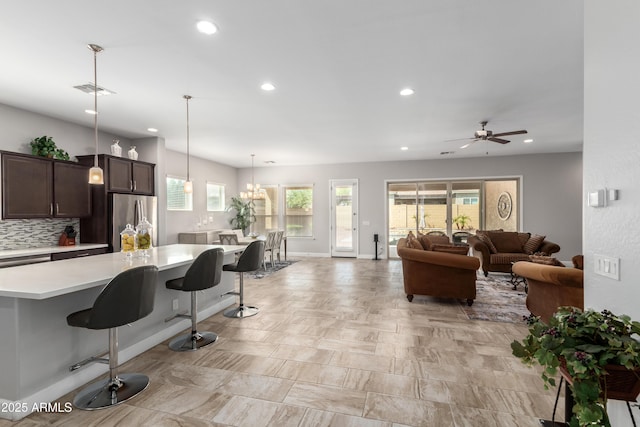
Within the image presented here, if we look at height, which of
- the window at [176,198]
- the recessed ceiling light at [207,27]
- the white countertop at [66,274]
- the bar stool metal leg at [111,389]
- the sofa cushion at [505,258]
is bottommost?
the bar stool metal leg at [111,389]

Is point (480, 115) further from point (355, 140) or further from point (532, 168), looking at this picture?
point (532, 168)

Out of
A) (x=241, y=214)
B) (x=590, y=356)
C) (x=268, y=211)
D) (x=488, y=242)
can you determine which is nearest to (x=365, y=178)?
(x=268, y=211)

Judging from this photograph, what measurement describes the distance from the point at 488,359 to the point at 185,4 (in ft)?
12.6

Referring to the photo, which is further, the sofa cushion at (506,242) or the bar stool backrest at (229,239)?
the sofa cushion at (506,242)

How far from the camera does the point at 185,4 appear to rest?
2248mm

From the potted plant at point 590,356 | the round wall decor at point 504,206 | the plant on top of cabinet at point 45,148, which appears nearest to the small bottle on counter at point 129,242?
the plant on top of cabinet at point 45,148

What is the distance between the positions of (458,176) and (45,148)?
864 cm

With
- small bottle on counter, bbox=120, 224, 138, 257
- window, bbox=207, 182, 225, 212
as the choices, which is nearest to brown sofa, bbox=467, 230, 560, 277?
small bottle on counter, bbox=120, 224, 138, 257

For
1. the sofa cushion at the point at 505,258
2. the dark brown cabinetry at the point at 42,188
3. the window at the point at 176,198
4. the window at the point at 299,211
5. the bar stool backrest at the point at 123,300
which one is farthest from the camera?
the window at the point at 299,211

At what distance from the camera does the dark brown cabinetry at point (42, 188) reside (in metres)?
3.90

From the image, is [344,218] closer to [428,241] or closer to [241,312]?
[428,241]

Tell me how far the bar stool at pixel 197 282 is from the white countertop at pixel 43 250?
7.18 feet

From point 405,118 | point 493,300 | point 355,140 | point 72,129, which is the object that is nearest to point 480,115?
point 405,118

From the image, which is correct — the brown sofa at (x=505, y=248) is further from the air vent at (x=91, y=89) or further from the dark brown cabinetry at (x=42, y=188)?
the dark brown cabinetry at (x=42, y=188)
